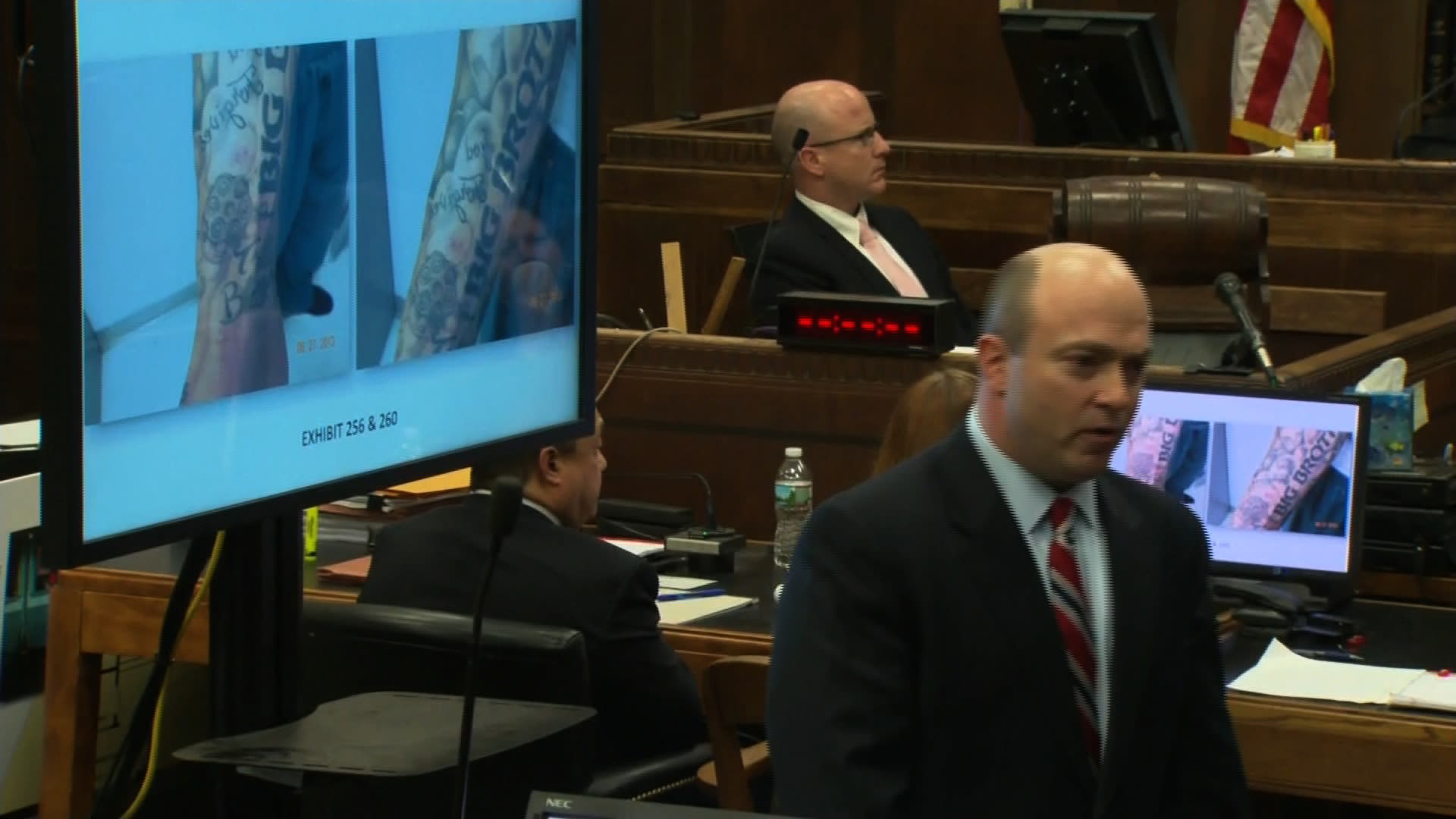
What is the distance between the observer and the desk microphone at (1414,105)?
7.77 metres

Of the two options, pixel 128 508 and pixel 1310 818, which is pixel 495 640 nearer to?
pixel 128 508

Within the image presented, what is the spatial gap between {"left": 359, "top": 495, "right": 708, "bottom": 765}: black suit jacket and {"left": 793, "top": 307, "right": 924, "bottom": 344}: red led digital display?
1.05 metres

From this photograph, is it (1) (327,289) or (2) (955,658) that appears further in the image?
(2) (955,658)

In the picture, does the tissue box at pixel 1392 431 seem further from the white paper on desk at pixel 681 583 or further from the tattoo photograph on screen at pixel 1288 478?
the white paper on desk at pixel 681 583

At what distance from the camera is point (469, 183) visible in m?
2.15

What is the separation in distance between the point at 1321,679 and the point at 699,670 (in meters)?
1.00

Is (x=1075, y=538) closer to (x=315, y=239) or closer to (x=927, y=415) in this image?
(x=315, y=239)

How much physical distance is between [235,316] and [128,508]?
0.68 feet

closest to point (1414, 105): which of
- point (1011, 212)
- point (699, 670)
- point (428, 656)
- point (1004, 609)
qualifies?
point (1011, 212)

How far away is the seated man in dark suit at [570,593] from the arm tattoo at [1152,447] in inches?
35.1

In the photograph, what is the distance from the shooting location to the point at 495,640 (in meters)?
3.01

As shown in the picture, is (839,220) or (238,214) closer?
(238,214)

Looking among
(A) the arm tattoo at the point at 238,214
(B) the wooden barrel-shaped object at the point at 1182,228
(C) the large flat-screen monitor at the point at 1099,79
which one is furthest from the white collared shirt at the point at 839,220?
(A) the arm tattoo at the point at 238,214

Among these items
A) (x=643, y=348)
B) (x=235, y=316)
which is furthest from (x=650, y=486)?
(x=235, y=316)
